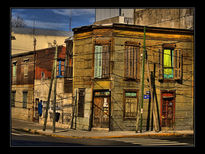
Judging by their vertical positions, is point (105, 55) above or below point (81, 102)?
above

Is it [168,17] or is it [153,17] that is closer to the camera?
[168,17]

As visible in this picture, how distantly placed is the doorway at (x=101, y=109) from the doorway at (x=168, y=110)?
4178 millimetres

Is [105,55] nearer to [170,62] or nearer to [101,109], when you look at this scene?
[101,109]

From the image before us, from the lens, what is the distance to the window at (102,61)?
77.6 ft

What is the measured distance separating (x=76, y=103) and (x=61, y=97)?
280 centimetres

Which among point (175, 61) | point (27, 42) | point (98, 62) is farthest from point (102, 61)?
point (27, 42)

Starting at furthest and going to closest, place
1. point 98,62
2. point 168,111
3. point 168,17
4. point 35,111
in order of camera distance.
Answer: point 35,111 < point 168,17 < point 168,111 < point 98,62

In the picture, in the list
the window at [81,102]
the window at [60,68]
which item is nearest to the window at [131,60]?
the window at [81,102]

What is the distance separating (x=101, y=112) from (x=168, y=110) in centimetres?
508

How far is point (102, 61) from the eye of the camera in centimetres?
2377

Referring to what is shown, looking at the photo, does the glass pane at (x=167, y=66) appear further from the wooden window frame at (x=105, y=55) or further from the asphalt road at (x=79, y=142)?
the asphalt road at (x=79, y=142)

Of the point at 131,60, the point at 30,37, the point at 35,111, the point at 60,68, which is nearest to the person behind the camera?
the point at 131,60
